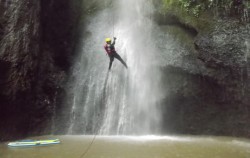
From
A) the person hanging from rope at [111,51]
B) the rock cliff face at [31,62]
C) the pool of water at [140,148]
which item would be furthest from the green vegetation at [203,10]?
the rock cliff face at [31,62]

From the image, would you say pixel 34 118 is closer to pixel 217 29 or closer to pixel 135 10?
pixel 135 10

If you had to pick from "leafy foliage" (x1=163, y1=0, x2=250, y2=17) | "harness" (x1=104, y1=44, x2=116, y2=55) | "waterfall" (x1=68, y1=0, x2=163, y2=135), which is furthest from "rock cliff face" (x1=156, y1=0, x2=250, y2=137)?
"harness" (x1=104, y1=44, x2=116, y2=55)

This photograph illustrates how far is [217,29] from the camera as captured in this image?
12789mm

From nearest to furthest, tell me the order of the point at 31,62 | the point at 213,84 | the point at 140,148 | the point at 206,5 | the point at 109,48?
the point at 140,148 < the point at 213,84 < the point at 31,62 < the point at 109,48 < the point at 206,5

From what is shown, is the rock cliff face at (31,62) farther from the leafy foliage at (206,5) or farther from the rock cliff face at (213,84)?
the leafy foliage at (206,5)

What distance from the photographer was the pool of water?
31.4ft

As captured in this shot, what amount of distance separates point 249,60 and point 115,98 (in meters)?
5.58

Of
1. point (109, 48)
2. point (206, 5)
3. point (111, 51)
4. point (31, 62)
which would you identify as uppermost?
point (206, 5)

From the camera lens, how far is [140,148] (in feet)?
33.8

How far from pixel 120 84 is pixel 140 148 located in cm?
405

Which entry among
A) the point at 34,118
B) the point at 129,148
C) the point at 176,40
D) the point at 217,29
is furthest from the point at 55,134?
the point at 217,29

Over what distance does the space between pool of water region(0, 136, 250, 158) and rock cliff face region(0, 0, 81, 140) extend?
5.08 ft

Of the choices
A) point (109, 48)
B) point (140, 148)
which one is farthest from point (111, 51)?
point (140, 148)

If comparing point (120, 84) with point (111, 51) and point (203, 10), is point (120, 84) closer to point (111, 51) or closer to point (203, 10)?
point (111, 51)
